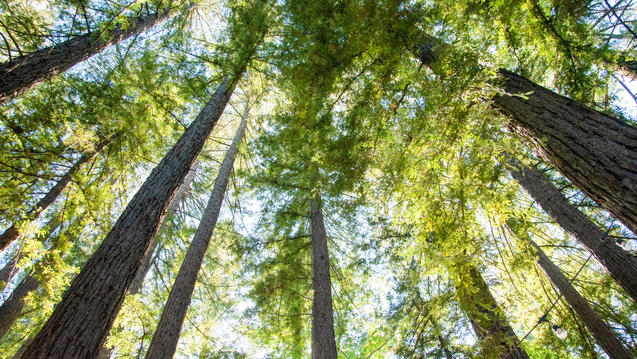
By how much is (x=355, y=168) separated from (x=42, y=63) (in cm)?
498

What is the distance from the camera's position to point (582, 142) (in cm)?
217

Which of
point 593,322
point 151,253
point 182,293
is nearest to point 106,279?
point 182,293

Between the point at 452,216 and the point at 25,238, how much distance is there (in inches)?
216

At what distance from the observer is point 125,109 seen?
179 inches

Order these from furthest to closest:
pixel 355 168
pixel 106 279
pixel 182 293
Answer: pixel 182 293
pixel 355 168
pixel 106 279

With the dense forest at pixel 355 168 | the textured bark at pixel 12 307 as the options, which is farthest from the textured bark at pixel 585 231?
the textured bark at pixel 12 307

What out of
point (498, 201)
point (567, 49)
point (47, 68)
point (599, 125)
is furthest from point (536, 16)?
point (47, 68)

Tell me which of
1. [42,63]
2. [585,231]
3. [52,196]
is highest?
[42,63]

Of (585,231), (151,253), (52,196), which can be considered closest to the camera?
(585,231)

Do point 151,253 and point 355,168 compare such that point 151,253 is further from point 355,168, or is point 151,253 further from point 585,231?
point 585,231

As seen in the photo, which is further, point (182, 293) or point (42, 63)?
point (182, 293)

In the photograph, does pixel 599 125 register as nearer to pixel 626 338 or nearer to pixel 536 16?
pixel 536 16

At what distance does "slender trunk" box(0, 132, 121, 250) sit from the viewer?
12.7ft

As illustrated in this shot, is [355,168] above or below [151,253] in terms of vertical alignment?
below
